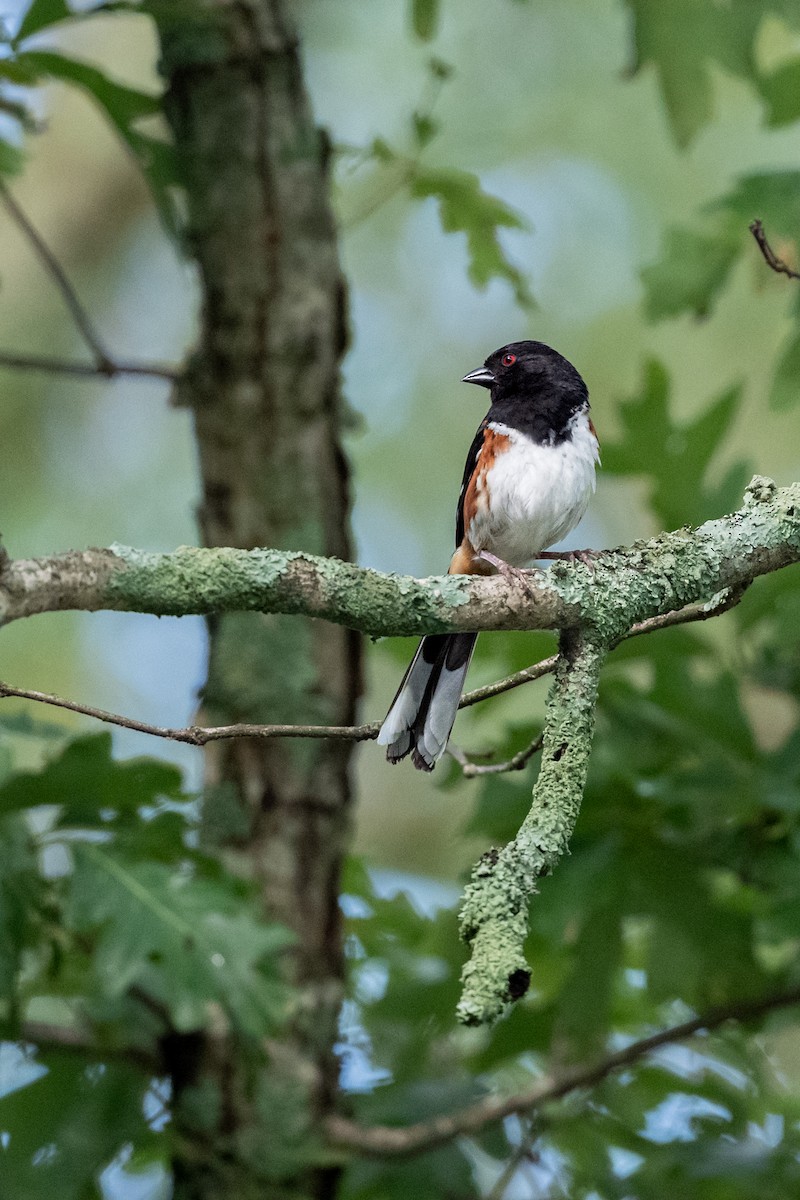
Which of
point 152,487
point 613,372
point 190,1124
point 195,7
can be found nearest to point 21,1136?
point 190,1124

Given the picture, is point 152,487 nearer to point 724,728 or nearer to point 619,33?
point 619,33

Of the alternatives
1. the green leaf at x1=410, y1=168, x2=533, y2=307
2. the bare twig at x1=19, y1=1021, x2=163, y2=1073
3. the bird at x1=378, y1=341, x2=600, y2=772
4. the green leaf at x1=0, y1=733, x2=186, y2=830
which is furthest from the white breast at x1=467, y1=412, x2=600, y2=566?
the bare twig at x1=19, y1=1021, x2=163, y2=1073

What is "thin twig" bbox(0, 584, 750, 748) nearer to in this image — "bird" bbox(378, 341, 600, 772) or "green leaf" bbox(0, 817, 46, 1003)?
"green leaf" bbox(0, 817, 46, 1003)

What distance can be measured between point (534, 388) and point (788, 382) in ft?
2.44

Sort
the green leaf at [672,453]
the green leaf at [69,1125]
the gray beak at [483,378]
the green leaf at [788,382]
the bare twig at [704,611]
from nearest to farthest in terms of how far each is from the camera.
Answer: the bare twig at [704,611] < the green leaf at [69,1125] < the green leaf at [672,453] < the green leaf at [788,382] < the gray beak at [483,378]

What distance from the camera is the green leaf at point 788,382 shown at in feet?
11.5

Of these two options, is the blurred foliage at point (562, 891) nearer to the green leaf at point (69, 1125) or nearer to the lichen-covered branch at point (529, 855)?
the green leaf at point (69, 1125)

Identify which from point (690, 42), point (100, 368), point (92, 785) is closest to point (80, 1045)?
point (92, 785)

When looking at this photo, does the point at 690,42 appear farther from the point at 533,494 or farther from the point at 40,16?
the point at 40,16

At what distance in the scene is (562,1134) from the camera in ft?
11.3

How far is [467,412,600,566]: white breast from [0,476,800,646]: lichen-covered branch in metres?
1.26

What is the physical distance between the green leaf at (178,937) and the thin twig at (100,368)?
131 centimetres

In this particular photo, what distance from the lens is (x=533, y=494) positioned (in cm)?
347

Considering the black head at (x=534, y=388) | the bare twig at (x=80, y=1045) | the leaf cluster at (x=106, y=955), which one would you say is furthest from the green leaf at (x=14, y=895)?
the black head at (x=534, y=388)
